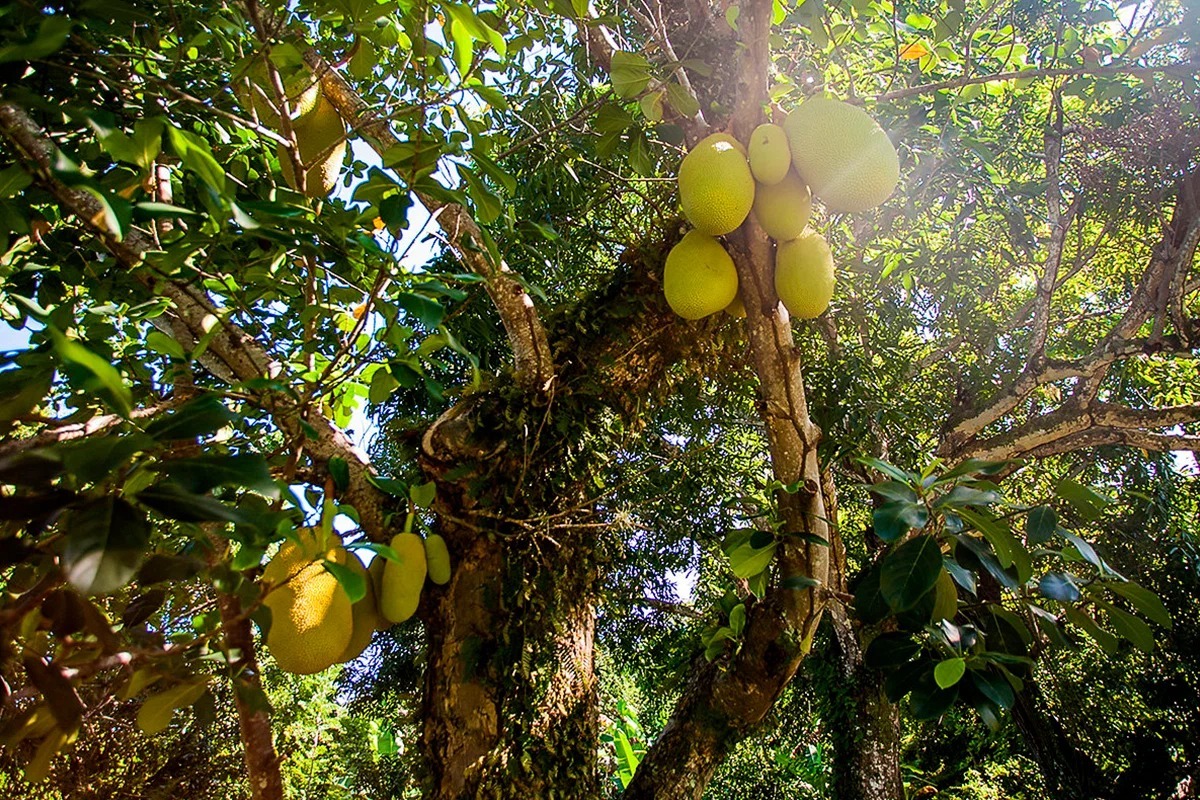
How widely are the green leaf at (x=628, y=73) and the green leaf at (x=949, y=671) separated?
1.10 m

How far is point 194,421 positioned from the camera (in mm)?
615

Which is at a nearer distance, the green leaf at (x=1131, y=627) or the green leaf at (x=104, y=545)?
the green leaf at (x=104, y=545)

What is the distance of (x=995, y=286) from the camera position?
4.54 metres

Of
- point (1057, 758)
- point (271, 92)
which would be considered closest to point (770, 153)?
point (271, 92)

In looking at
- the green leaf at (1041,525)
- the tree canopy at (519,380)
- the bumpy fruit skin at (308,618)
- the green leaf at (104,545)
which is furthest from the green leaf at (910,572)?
the green leaf at (104,545)

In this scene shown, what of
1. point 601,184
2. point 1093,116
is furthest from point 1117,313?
point 601,184

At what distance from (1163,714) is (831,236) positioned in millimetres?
5211

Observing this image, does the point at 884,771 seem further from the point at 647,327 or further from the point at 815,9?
the point at 815,9

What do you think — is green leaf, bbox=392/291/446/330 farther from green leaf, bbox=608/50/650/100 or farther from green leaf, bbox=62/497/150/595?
green leaf, bbox=608/50/650/100

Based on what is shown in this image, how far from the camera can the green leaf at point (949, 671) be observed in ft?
3.91

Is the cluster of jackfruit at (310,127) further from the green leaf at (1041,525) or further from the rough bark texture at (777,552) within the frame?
the green leaf at (1041,525)

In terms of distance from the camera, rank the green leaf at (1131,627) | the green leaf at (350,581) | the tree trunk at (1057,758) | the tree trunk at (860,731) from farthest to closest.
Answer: the tree trunk at (1057,758), the tree trunk at (860,731), the green leaf at (1131,627), the green leaf at (350,581)

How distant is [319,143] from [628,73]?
69 cm

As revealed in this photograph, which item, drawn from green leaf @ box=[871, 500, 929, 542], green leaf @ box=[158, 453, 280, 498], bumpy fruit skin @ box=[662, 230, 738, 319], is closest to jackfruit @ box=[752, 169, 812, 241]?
bumpy fruit skin @ box=[662, 230, 738, 319]
